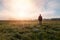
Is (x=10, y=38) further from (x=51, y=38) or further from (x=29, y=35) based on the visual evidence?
(x=51, y=38)

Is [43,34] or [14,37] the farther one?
[43,34]

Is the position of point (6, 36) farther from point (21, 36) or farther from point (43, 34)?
point (43, 34)

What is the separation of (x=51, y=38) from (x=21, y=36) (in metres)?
2.21

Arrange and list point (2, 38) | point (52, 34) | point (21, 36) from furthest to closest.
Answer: point (52, 34), point (21, 36), point (2, 38)

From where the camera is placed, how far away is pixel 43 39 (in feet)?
41.4

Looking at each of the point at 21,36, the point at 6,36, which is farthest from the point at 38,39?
the point at 6,36

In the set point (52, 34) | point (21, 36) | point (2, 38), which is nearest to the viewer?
point (2, 38)

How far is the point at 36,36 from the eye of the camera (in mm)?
13156

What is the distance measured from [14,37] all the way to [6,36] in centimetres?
57

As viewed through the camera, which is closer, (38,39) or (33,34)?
(38,39)

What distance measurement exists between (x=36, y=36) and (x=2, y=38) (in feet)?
8.49

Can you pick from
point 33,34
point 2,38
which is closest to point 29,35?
point 33,34

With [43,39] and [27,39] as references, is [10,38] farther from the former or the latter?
[43,39]

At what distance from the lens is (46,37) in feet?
43.3
